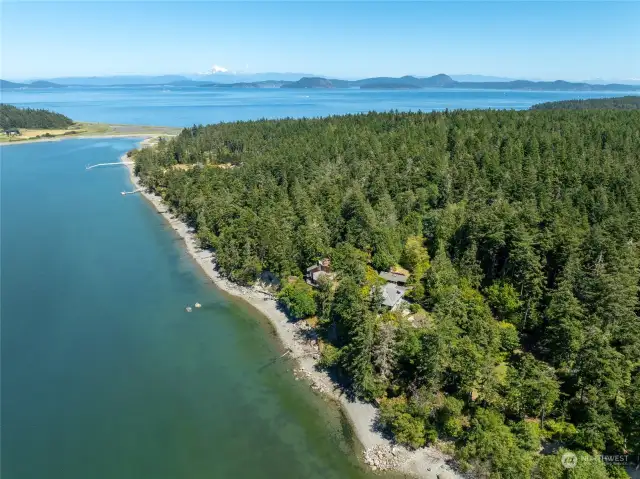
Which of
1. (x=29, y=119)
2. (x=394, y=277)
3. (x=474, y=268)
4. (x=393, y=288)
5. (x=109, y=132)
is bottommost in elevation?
(x=394, y=277)

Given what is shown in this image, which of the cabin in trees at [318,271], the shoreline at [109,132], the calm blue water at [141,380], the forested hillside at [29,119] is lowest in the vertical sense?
the calm blue water at [141,380]

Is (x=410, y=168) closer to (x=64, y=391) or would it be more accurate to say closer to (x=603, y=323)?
(x=603, y=323)

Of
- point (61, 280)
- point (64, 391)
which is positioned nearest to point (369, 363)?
point (64, 391)

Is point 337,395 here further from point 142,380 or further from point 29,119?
point 29,119

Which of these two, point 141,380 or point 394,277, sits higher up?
point 394,277

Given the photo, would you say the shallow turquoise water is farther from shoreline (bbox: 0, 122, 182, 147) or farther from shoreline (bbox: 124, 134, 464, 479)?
shoreline (bbox: 0, 122, 182, 147)

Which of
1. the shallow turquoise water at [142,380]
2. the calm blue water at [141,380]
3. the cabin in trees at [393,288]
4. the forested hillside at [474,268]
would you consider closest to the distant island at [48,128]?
the forested hillside at [474,268]

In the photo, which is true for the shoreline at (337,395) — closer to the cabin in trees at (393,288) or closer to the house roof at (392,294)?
the house roof at (392,294)

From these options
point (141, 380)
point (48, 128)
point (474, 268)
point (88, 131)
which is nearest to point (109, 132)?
point (88, 131)
